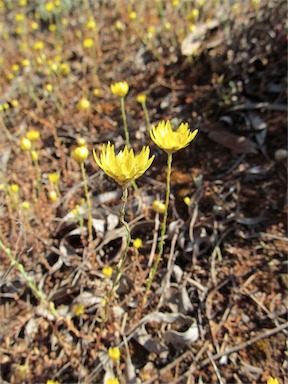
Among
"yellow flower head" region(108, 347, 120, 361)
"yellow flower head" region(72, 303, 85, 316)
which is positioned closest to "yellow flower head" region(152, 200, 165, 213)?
"yellow flower head" region(72, 303, 85, 316)

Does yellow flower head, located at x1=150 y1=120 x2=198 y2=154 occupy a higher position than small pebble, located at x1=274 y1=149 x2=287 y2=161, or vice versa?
small pebble, located at x1=274 y1=149 x2=287 y2=161

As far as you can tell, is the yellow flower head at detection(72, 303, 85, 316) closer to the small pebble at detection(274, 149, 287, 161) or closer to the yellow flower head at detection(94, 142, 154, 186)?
the yellow flower head at detection(94, 142, 154, 186)

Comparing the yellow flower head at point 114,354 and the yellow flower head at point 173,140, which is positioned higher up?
the yellow flower head at point 173,140

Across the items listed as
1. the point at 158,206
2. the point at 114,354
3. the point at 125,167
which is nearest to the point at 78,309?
the point at 114,354

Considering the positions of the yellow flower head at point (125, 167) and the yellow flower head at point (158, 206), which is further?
the yellow flower head at point (158, 206)

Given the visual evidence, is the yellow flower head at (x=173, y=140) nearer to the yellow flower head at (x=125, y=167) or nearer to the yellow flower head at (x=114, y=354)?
the yellow flower head at (x=125, y=167)

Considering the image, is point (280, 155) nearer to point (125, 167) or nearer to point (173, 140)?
point (173, 140)

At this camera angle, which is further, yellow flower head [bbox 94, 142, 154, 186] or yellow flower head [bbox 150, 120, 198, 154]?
yellow flower head [bbox 150, 120, 198, 154]

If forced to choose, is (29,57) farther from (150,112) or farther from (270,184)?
(270,184)

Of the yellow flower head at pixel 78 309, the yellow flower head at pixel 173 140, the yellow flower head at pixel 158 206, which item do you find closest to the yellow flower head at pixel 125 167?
the yellow flower head at pixel 173 140

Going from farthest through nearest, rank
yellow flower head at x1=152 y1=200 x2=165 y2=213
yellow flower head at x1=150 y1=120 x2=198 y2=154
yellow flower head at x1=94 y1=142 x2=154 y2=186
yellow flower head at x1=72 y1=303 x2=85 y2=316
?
1. yellow flower head at x1=152 y1=200 x2=165 y2=213
2. yellow flower head at x1=72 y1=303 x2=85 y2=316
3. yellow flower head at x1=150 y1=120 x2=198 y2=154
4. yellow flower head at x1=94 y1=142 x2=154 y2=186

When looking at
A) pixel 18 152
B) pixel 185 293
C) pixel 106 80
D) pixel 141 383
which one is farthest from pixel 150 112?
pixel 141 383
